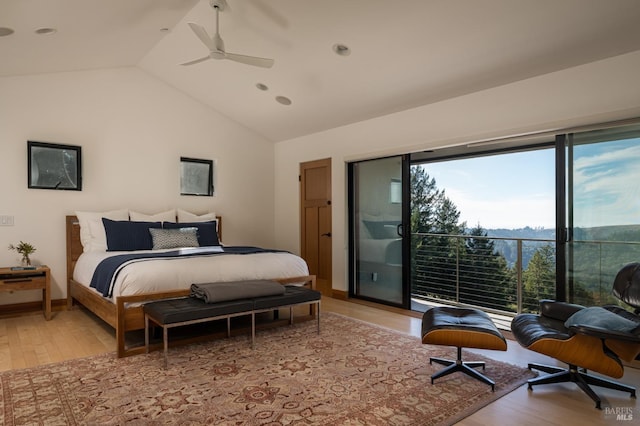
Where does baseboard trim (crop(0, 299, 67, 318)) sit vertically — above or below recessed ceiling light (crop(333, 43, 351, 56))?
below

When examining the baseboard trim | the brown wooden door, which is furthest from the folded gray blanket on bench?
the baseboard trim

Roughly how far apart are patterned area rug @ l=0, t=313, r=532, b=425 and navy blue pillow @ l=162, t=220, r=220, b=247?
1.88 m

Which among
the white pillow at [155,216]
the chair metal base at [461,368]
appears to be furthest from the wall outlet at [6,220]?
the chair metal base at [461,368]

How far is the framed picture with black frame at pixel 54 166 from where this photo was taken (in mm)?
4648

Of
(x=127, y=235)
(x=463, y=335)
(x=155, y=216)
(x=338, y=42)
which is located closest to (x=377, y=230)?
(x=338, y=42)

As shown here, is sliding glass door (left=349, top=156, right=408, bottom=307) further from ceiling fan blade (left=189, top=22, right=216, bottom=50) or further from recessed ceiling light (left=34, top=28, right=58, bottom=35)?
recessed ceiling light (left=34, top=28, right=58, bottom=35)

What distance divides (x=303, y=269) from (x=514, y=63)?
2.81m

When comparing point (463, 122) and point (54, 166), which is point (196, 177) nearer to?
point (54, 166)

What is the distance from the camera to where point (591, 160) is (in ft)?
10.8

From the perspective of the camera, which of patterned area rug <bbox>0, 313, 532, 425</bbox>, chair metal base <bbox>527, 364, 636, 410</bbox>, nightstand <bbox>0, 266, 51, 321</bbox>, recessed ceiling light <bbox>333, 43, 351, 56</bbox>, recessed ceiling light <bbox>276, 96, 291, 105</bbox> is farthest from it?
recessed ceiling light <bbox>276, 96, 291, 105</bbox>

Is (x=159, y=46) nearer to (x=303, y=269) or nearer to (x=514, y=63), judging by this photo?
(x=303, y=269)

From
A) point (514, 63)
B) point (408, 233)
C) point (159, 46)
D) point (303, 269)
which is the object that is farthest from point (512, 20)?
point (159, 46)

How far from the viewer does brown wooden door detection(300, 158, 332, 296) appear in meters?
5.72

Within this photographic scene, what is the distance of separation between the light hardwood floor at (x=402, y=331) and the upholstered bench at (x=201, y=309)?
64cm
